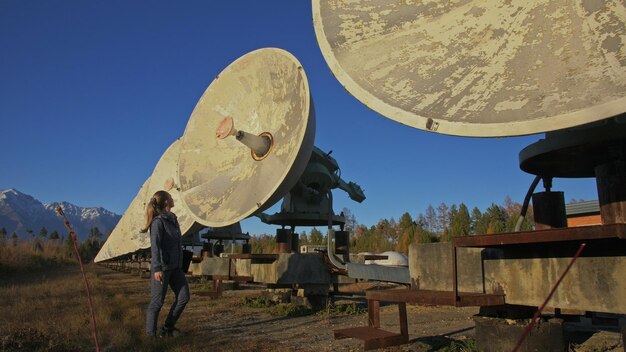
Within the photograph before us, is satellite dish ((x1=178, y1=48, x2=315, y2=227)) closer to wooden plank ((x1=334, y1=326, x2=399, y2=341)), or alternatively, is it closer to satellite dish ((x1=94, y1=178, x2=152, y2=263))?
wooden plank ((x1=334, y1=326, x2=399, y2=341))

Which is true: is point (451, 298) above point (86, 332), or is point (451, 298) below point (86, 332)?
above

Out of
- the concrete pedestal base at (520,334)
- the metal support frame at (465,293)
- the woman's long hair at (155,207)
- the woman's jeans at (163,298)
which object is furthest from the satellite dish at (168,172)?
the concrete pedestal base at (520,334)

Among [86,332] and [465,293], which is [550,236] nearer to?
[465,293]

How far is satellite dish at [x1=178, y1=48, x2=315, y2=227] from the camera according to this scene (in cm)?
929

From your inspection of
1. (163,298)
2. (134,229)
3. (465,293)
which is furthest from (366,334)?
(134,229)

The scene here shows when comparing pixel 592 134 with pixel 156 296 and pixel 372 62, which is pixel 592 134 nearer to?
pixel 372 62


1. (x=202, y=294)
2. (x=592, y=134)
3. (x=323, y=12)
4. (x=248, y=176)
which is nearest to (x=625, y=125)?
(x=592, y=134)

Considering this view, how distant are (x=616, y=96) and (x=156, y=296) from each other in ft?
18.1

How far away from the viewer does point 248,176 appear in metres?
10.7

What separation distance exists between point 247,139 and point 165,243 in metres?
4.23

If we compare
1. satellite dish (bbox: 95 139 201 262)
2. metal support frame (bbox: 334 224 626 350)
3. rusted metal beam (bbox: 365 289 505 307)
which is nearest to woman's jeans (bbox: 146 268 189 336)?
metal support frame (bbox: 334 224 626 350)

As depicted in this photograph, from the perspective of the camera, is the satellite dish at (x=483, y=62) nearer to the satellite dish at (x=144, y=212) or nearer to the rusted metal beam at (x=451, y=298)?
the rusted metal beam at (x=451, y=298)

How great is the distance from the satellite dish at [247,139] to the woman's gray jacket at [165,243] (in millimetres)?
2491

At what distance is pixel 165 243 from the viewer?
6.64 m
